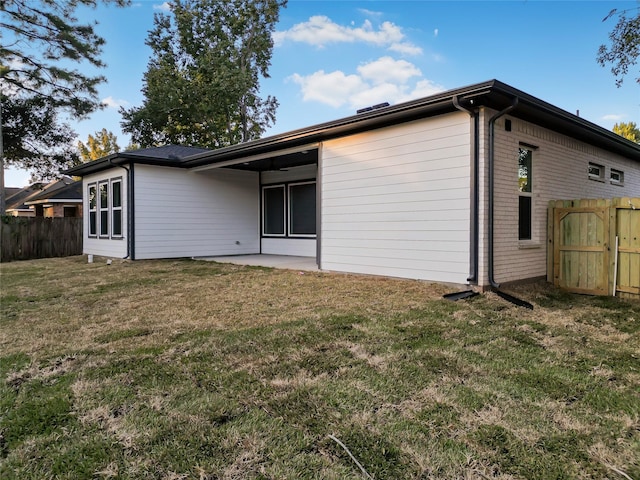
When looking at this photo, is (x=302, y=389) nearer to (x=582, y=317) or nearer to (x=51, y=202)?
(x=582, y=317)

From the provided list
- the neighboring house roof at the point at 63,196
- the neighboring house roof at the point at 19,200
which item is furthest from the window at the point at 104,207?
the neighboring house roof at the point at 19,200

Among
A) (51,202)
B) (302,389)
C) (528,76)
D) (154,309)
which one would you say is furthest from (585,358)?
(51,202)

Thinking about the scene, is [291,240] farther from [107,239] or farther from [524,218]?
[524,218]

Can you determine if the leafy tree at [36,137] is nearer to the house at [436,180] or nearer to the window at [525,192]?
the house at [436,180]

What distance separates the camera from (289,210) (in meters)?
11.5

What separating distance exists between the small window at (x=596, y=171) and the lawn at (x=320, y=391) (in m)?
4.20

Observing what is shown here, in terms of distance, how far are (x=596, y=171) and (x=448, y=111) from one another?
4.55 metres

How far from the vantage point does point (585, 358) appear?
10.2 feet

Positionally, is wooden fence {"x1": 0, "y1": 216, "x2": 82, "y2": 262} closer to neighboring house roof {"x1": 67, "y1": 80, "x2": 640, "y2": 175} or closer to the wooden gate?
neighboring house roof {"x1": 67, "y1": 80, "x2": 640, "y2": 175}

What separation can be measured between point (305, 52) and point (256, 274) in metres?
11.0

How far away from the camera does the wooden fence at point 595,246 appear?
552 centimetres

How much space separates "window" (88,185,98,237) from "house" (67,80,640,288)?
181 cm

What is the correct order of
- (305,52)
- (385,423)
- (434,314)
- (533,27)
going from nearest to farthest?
1. (385,423)
2. (434,314)
3. (533,27)
4. (305,52)

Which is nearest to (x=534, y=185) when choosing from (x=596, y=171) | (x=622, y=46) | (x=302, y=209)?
(x=596, y=171)
